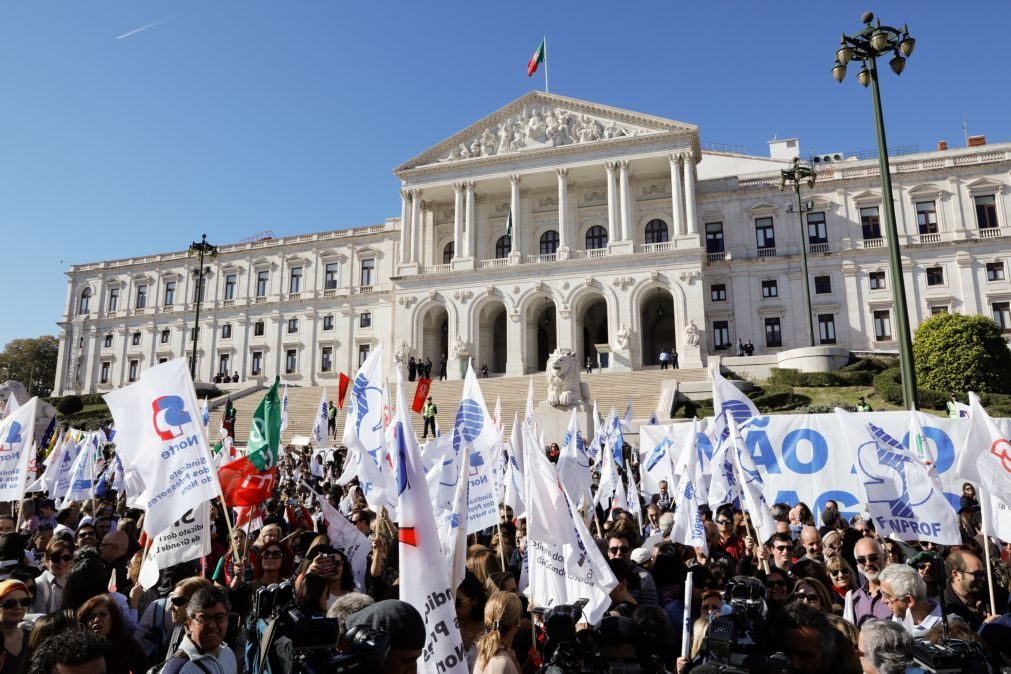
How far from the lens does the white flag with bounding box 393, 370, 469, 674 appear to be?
127 inches

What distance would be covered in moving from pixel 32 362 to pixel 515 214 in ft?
190

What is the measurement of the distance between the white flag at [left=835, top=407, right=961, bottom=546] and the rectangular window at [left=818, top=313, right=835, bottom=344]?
131ft

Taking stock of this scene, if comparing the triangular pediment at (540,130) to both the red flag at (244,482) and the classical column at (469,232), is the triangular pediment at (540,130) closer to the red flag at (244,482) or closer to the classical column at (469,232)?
the classical column at (469,232)

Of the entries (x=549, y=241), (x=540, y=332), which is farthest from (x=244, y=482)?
(x=549, y=241)

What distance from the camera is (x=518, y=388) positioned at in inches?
1403

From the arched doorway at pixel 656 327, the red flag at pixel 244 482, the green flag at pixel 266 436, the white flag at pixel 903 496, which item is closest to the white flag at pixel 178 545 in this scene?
the red flag at pixel 244 482

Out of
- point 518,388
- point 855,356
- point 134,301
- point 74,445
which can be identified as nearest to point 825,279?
point 855,356

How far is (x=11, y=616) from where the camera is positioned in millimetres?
3727

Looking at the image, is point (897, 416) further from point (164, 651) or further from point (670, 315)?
point (670, 315)

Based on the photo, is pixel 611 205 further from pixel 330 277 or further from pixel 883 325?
pixel 330 277

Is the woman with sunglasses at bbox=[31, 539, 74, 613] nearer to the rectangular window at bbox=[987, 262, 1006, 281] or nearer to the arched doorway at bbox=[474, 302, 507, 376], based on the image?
the arched doorway at bbox=[474, 302, 507, 376]

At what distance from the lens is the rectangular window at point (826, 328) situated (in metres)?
43.4

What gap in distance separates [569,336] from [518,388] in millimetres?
9048

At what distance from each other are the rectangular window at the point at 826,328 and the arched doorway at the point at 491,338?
2056cm
